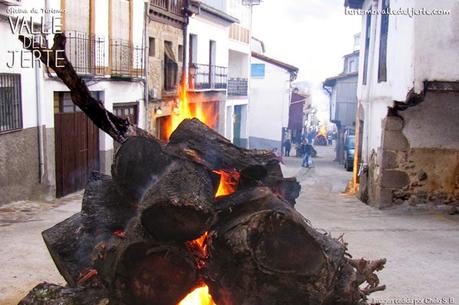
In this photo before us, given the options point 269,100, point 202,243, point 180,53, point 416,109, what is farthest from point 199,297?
point 269,100

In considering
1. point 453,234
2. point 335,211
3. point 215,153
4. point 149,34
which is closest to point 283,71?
point 149,34

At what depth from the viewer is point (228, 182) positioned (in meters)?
4.63

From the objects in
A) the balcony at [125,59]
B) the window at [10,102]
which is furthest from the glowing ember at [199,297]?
the balcony at [125,59]

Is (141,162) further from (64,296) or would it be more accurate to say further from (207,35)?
(207,35)

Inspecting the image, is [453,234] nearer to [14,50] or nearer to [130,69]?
[14,50]

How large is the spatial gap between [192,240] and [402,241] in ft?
17.8

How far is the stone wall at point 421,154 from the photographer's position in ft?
34.6

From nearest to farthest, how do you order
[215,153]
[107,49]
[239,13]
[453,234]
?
[215,153], [453,234], [107,49], [239,13]

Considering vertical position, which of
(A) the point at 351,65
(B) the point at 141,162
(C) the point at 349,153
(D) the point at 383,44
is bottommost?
(C) the point at 349,153

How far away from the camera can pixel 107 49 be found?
15.5m

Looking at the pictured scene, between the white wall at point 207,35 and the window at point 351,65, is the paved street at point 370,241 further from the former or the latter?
the window at point 351,65

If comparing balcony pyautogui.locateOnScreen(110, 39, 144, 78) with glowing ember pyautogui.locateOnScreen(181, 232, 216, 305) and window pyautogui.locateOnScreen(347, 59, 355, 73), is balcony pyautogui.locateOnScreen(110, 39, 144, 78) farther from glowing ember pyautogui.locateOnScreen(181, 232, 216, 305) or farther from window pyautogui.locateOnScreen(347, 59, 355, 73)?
window pyautogui.locateOnScreen(347, 59, 355, 73)

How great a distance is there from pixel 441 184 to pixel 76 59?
10139mm

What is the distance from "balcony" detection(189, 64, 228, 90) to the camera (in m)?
23.0
